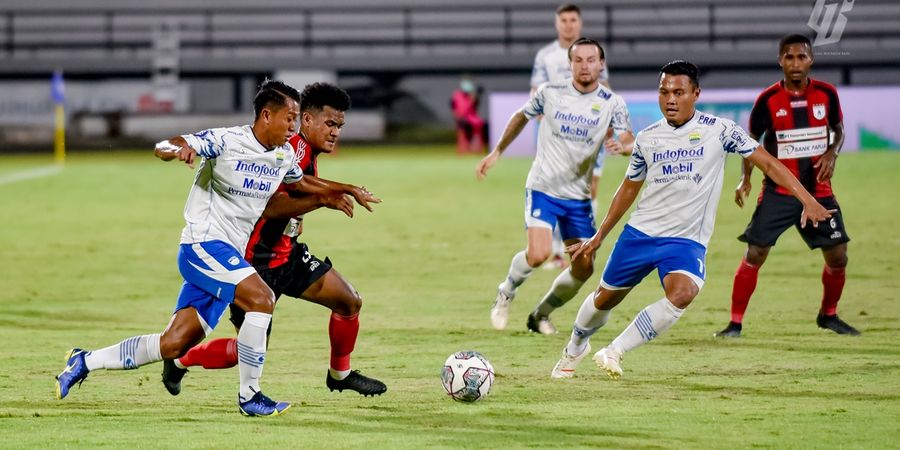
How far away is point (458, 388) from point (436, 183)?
15926mm

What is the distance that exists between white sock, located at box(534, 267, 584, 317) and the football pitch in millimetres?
244

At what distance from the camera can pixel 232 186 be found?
7055 millimetres

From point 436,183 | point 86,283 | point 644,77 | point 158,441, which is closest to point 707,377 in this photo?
point 158,441

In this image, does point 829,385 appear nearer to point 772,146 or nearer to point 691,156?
point 691,156

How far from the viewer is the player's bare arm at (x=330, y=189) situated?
723 centimetres

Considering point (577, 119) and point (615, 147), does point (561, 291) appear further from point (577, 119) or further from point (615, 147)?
point (577, 119)

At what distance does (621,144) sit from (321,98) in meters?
3.11

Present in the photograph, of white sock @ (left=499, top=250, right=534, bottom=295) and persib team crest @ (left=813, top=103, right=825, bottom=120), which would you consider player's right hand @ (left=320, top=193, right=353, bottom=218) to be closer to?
white sock @ (left=499, top=250, right=534, bottom=295)

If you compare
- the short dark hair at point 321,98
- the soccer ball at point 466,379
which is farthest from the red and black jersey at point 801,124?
the short dark hair at point 321,98

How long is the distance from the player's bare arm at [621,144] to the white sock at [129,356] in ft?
13.1

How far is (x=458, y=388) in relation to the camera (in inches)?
288

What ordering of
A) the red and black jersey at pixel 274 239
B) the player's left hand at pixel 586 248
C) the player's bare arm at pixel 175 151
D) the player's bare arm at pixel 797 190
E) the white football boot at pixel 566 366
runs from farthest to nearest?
the white football boot at pixel 566 366, the player's left hand at pixel 586 248, the player's bare arm at pixel 797 190, the red and black jersey at pixel 274 239, the player's bare arm at pixel 175 151

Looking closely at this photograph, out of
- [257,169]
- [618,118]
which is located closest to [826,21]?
[618,118]

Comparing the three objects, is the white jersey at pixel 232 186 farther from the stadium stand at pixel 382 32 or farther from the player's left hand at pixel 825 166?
the stadium stand at pixel 382 32
